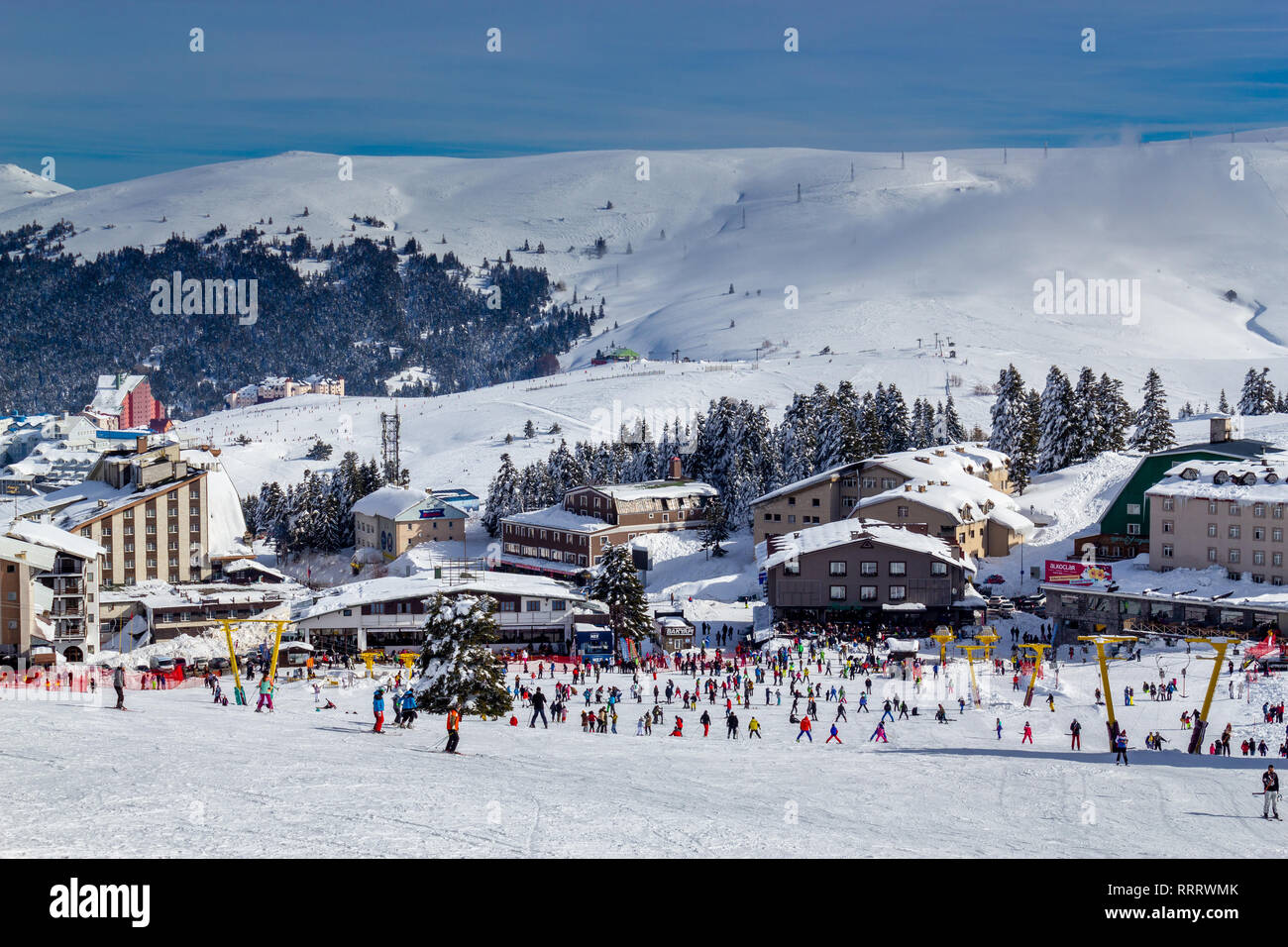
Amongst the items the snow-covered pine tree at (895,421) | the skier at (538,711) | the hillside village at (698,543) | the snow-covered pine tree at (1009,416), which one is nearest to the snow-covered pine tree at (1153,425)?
the hillside village at (698,543)

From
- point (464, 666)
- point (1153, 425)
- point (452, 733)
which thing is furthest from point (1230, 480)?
point (452, 733)

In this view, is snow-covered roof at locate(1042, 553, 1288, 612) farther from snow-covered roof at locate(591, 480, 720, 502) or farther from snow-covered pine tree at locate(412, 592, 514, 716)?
snow-covered pine tree at locate(412, 592, 514, 716)

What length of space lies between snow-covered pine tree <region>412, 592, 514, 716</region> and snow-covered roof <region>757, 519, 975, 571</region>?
29243 millimetres

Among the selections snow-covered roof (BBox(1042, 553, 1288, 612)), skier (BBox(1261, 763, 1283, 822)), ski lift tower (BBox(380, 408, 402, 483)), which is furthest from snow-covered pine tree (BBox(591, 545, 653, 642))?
ski lift tower (BBox(380, 408, 402, 483))

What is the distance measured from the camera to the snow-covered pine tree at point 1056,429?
262 ft

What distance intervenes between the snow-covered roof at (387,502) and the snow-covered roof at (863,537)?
3272 cm

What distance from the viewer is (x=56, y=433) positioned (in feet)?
449

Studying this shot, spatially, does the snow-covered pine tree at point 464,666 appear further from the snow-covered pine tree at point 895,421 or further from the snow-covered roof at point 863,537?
the snow-covered pine tree at point 895,421

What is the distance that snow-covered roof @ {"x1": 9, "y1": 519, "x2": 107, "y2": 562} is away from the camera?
5160 centimetres

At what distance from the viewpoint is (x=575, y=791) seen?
19.6 metres

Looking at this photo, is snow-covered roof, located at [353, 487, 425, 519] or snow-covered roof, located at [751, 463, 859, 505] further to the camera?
snow-covered roof, located at [353, 487, 425, 519]
